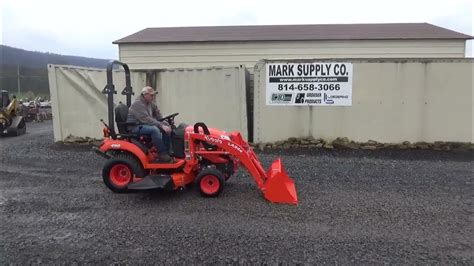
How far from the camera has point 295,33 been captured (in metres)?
15.0

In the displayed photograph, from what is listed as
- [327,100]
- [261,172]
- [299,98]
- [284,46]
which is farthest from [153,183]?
[284,46]

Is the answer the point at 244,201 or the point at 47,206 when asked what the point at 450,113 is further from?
the point at 47,206

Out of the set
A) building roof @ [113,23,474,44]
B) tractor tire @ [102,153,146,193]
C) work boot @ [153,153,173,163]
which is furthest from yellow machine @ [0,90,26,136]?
work boot @ [153,153,173,163]

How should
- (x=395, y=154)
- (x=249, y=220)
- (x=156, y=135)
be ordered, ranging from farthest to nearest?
(x=395, y=154) → (x=156, y=135) → (x=249, y=220)

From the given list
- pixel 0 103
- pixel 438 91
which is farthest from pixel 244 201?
pixel 0 103

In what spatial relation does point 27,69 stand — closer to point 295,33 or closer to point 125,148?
point 295,33

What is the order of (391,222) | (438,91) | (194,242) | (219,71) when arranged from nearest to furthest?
(194,242) → (391,222) → (438,91) → (219,71)

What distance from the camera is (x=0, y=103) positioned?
13.4m

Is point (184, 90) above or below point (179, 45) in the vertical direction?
below

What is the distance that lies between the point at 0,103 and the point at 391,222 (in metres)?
12.8

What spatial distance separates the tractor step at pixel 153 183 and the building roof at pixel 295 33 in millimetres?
9320

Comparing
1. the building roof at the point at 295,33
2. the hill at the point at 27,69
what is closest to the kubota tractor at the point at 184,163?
the building roof at the point at 295,33

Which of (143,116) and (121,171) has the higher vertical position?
(143,116)

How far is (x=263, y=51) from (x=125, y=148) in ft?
30.2
